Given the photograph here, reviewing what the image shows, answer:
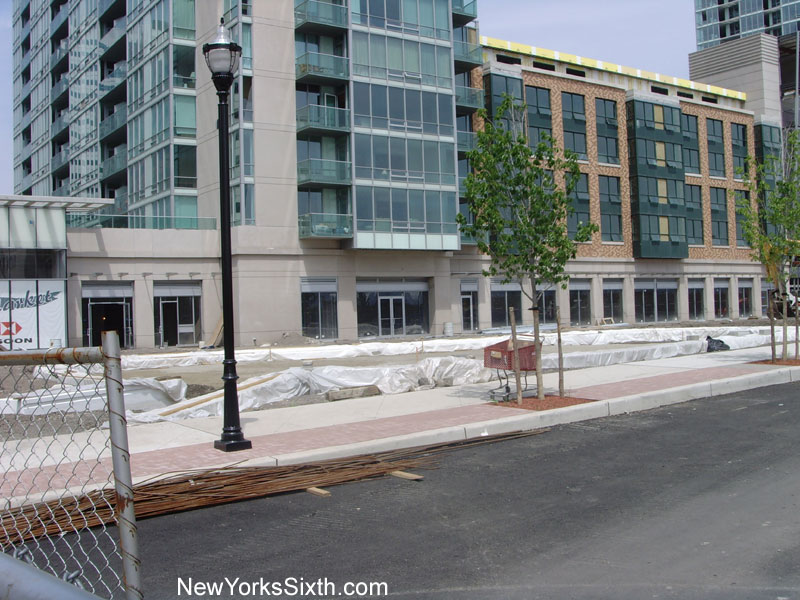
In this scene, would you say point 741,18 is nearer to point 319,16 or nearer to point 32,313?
point 319,16

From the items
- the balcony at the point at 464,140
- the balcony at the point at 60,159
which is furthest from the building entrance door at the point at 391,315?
the balcony at the point at 60,159

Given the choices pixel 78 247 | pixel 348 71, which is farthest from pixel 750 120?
pixel 78 247

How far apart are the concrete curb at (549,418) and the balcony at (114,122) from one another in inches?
1644

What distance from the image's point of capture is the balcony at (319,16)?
37.6 meters

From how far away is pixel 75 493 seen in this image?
7.06m

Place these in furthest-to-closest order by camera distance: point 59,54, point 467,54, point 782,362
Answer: point 59,54
point 467,54
point 782,362

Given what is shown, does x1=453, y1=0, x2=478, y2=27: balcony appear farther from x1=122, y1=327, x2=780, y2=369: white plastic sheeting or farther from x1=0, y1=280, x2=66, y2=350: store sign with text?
x1=0, y1=280, x2=66, y2=350: store sign with text

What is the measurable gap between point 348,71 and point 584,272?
21303 mm

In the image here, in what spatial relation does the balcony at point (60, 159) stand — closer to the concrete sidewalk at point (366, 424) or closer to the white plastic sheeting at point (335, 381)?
the white plastic sheeting at point (335, 381)

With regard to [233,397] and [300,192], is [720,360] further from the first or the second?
[300,192]

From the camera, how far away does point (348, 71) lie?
38.3 meters

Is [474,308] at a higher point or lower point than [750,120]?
lower

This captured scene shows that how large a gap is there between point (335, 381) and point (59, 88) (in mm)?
54139

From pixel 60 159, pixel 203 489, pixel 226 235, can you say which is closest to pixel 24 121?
pixel 60 159
